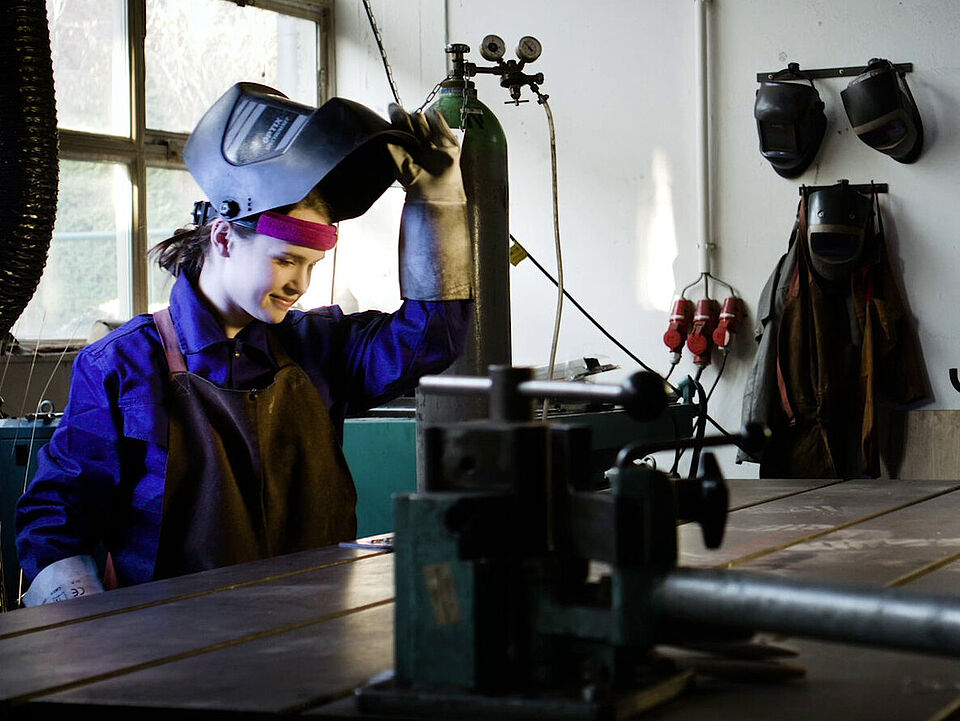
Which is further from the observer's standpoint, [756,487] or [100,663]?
[756,487]

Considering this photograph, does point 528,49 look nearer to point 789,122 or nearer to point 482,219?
point 482,219

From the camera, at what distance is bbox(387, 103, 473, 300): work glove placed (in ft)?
6.62

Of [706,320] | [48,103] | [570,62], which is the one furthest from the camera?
[570,62]

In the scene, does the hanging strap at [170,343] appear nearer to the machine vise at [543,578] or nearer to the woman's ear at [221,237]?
the woman's ear at [221,237]

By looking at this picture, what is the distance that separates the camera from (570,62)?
4.98m

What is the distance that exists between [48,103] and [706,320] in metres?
2.66

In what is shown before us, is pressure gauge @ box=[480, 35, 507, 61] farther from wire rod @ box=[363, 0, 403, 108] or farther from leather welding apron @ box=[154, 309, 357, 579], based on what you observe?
wire rod @ box=[363, 0, 403, 108]

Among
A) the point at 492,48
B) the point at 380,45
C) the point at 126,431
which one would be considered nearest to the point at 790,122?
the point at 492,48

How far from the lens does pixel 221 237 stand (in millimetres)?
1970

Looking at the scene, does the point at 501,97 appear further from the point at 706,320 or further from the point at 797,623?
the point at 797,623

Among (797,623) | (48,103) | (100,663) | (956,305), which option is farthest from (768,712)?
(956,305)

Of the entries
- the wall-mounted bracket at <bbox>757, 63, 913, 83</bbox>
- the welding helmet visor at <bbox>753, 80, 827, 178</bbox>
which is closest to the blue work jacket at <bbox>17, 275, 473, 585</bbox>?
the welding helmet visor at <bbox>753, 80, 827, 178</bbox>

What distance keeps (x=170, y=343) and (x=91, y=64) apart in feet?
9.99

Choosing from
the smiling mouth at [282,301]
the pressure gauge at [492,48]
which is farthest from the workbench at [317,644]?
the pressure gauge at [492,48]
